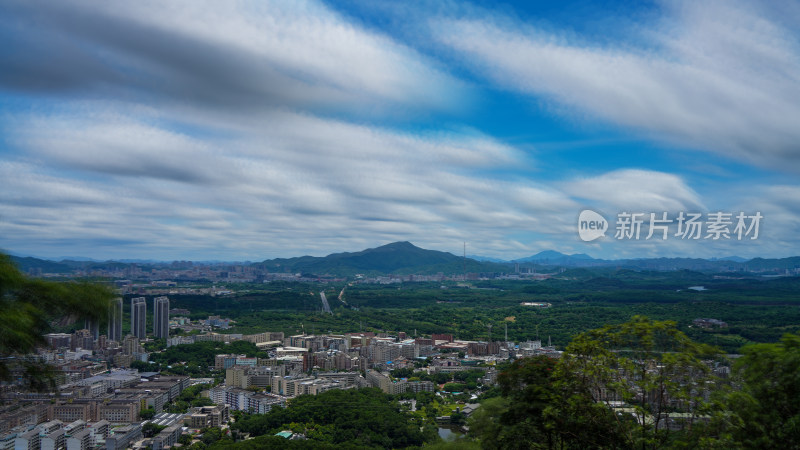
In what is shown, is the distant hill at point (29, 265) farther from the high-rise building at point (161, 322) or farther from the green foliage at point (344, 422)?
the green foliage at point (344, 422)

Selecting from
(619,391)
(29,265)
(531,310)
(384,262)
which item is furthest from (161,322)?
(384,262)

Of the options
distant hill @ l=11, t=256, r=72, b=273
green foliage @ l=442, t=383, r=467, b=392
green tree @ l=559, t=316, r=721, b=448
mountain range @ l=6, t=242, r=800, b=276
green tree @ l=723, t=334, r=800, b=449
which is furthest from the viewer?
mountain range @ l=6, t=242, r=800, b=276

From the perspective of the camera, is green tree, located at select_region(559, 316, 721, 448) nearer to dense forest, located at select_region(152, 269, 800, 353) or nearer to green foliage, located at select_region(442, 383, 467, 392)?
green foliage, located at select_region(442, 383, 467, 392)

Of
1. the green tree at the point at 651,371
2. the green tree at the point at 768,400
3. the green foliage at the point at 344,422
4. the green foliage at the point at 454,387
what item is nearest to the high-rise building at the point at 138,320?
the green foliage at the point at 344,422

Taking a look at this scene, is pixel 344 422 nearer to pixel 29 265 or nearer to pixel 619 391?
pixel 29 265

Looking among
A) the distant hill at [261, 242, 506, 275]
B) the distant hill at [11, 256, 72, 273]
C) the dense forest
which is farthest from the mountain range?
the distant hill at [11, 256, 72, 273]

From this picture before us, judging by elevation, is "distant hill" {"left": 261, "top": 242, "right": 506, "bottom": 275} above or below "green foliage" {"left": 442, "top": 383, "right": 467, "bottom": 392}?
above

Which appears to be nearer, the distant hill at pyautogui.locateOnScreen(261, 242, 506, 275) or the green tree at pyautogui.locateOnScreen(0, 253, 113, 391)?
the green tree at pyautogui.locateOnScreen(0, 253, 113, 391)
